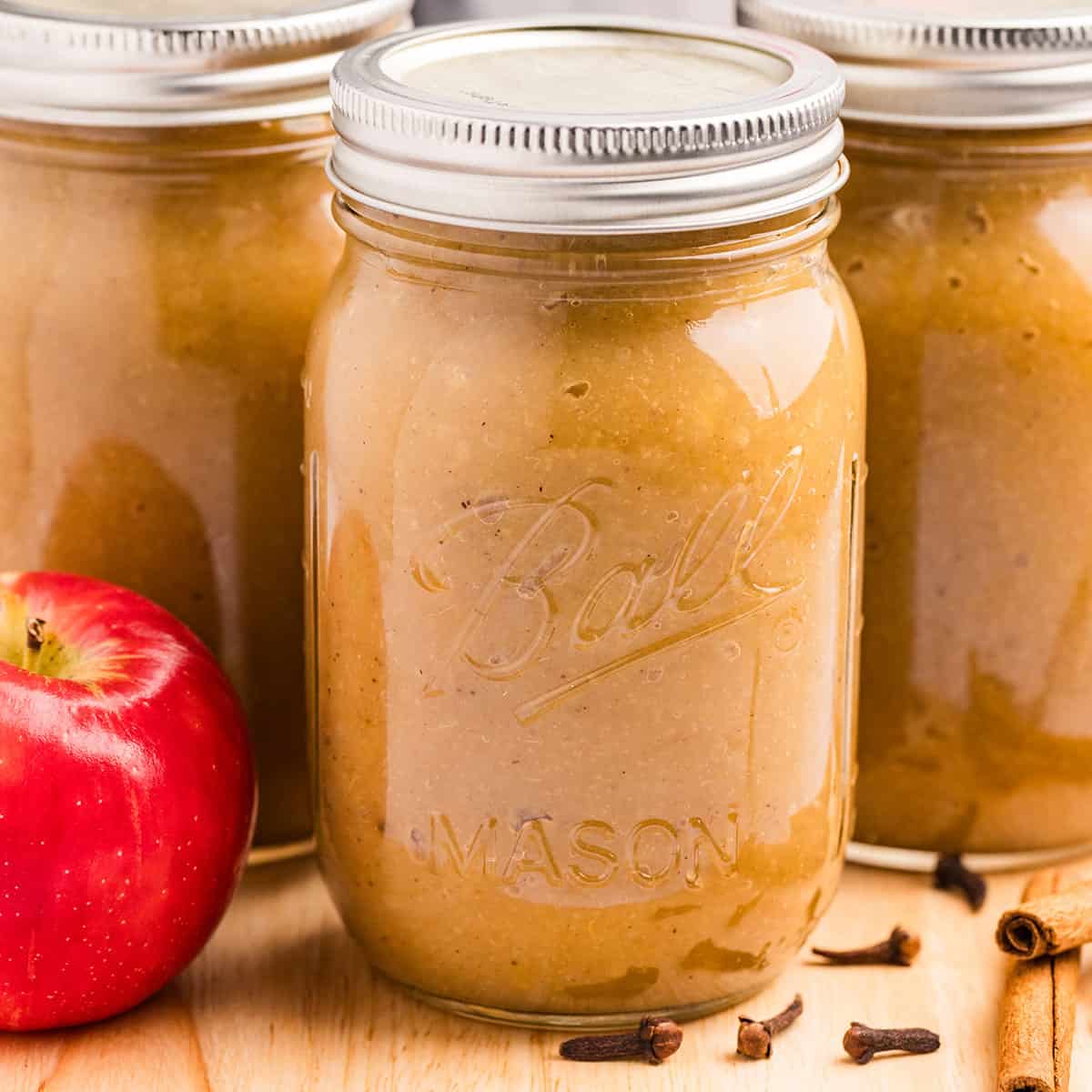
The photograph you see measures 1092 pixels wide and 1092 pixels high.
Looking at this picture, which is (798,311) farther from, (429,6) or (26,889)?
(429,6)

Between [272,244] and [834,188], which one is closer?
[834,188]

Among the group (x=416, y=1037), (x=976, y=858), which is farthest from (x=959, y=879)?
(x=416, y=1037)

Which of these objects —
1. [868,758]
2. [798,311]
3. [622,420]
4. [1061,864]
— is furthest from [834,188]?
[1061,864]

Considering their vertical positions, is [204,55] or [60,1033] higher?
[204,55]

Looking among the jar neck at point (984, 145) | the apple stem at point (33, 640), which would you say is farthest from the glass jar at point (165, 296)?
the jar neck at point (984, 145)

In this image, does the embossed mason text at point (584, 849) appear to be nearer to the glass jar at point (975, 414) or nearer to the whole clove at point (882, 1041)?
the whole clove at point (882, 1041)

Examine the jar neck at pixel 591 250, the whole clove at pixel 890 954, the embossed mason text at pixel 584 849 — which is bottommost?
the whole clove at pixel 890 954

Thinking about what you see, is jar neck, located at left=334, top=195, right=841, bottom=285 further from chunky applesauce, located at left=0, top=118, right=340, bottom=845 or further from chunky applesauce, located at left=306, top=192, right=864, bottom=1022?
chunky applesauce, located at left=0, top=118, right=340, bottom=845
